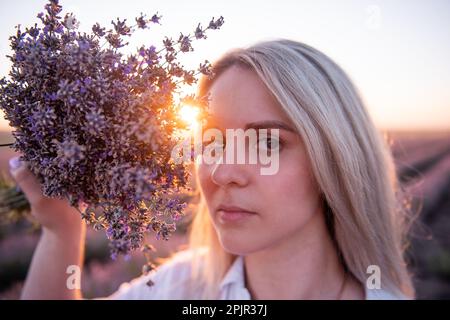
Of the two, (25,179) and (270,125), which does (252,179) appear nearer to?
(270,125)

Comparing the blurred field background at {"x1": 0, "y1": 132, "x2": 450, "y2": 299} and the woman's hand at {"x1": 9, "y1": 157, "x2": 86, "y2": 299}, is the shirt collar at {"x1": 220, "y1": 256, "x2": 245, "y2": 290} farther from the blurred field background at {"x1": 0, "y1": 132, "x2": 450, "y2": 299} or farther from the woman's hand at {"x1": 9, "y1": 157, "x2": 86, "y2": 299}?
the blurred field background at {"x1": 0, "y1": 132, "x2": 450, "y2": 299}

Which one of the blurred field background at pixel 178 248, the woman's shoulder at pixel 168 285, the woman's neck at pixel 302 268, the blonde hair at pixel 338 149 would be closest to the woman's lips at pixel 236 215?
the blonde hair at pixel 338 149

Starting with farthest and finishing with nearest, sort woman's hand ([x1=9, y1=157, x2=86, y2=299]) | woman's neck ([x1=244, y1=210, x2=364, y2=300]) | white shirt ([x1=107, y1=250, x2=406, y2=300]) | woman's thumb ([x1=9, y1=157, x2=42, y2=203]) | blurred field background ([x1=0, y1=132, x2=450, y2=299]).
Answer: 1. blurred field background ([x1=0, y1=132, x2=450, y2=299])
2. white shirt ([x1=107, y1=250, x2=406, y2=300])
3. woman's neck ([x1=244, y1=210, x2=364, y2=300])
4. woman's hand ([x1=9, y1=157, x2=86, y2=299])
5. woman's thumb ([x1=9, y1=157, x2=42, y2=203])

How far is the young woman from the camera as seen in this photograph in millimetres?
1972

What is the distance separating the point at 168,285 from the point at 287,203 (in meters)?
1.45

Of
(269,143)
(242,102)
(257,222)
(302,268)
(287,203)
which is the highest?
(242,102)

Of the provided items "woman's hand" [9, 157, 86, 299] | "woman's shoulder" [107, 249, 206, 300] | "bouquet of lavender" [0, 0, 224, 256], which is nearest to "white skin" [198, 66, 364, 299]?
"bouquet of lavender" [0, 0, 224, 256]

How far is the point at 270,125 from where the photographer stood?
196 centimetres

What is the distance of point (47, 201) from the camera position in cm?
205

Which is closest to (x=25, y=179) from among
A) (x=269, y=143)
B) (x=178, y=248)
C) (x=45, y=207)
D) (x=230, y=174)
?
(x=45, y=207)

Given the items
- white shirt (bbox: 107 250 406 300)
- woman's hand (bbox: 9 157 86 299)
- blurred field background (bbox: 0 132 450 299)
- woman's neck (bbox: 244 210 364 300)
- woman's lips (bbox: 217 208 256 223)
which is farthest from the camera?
blurred field background (bbox: 0 132 450 299)

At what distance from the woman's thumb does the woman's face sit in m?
0.78

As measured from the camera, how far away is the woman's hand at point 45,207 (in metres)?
1.87

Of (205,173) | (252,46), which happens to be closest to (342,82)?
(252,46)
